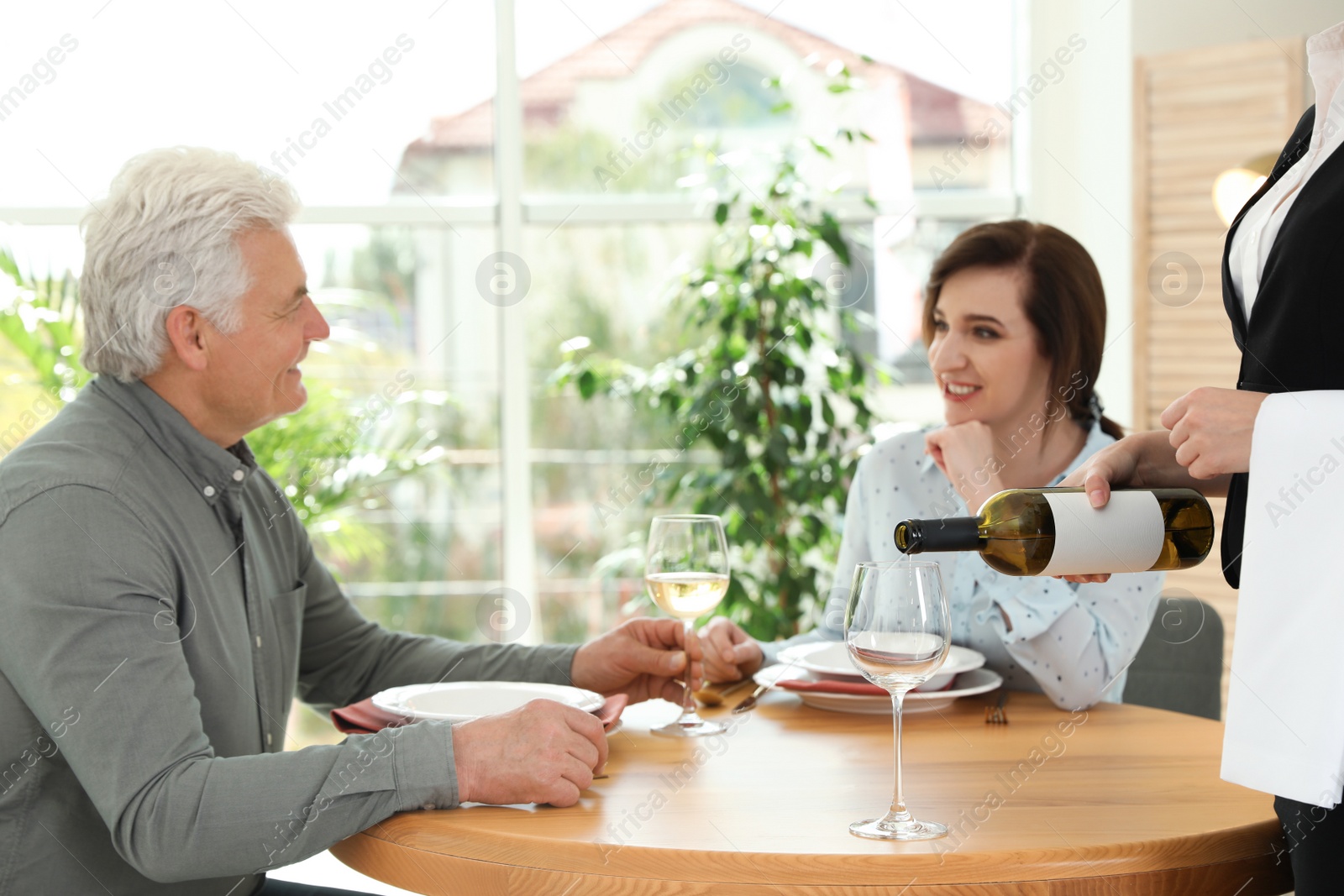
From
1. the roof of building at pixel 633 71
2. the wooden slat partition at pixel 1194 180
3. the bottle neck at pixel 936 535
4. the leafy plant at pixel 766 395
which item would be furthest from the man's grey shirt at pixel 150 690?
the wooden slat partition at pixel 1194 180

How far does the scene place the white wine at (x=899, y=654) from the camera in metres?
1.06

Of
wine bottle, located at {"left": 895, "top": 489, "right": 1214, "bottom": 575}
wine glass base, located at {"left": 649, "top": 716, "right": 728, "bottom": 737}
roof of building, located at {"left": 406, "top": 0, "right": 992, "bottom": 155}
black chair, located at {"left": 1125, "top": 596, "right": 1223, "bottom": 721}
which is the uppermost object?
roof of building, located at {"left": 406, "top": 0, "right": 992, "bottom": 155}

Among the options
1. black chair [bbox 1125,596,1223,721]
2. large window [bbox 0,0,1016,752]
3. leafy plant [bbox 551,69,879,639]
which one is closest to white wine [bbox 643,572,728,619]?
black chair [bbox 1125,596,1223,721]

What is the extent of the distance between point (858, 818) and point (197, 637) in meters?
0.80

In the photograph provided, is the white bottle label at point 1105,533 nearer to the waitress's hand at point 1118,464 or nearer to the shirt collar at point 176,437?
the waitress's hand at point 1118,464

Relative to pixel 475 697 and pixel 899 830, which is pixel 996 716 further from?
pixel 475 697

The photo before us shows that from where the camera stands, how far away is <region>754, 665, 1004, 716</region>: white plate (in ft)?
5.05

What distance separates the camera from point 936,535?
1.13m

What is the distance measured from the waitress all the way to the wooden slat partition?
8.02ft

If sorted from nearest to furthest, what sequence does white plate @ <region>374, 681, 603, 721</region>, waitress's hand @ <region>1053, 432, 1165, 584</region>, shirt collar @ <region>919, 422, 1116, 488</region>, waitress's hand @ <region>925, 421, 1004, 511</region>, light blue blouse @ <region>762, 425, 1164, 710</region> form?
1. waitress's hand @ <region>1053, 432, 1165, 584</region>
2. white plate @ <region>374, 681, 603, 721</region>
3. light blue blouse @ <region>762, 425, 1164, 710</region>
4. waitress's hand @ <region>925, 421, 1004, 511</region>
5. shirt collar @ <region>919, 422, 1116, 488</region>

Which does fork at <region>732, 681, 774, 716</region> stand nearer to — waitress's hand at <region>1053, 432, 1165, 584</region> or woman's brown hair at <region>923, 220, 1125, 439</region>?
waitress's hand at <region>1053, 432, 1165, 584</region>

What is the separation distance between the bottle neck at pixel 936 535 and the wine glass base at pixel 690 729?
468 millimetres

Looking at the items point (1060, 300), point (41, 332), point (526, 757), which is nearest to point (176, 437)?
point (526, 757)

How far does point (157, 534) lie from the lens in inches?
53.4
